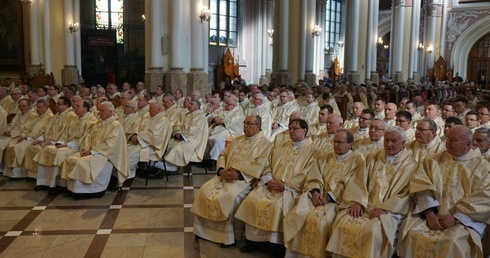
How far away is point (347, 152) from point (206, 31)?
11374 mm

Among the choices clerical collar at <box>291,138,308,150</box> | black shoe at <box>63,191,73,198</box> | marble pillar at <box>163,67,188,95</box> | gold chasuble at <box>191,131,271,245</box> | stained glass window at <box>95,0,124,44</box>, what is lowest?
black shoe at <box>63,191,73,198</box>

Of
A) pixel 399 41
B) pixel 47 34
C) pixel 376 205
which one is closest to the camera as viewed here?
pixel 376 205

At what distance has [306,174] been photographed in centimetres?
570

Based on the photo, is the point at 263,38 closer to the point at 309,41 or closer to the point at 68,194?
the point at 309,41

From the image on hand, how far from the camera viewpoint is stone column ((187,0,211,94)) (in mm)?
14922

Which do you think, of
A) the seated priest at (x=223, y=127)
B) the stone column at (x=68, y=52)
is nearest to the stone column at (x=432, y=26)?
the stone column at (x=68, y=52)

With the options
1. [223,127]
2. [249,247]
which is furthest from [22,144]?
[249,247]

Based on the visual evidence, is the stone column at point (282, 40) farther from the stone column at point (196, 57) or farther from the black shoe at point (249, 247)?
the black shoe at point (249, 247)

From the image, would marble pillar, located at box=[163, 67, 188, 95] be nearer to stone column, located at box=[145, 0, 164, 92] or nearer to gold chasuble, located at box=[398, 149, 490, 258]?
stone column, located at box=[145, 0, 164, 92]

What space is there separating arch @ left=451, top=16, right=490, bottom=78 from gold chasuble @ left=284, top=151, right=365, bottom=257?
32.6 m

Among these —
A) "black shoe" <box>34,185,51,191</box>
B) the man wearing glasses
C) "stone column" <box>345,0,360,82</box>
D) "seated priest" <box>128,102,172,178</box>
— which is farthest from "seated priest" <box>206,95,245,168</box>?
"stone column" <box>345,0,360,82</box>

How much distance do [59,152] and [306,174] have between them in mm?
4648

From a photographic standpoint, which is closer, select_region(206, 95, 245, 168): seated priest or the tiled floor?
the tiled floor

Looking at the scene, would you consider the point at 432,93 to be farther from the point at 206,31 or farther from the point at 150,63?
the point at 150,63
